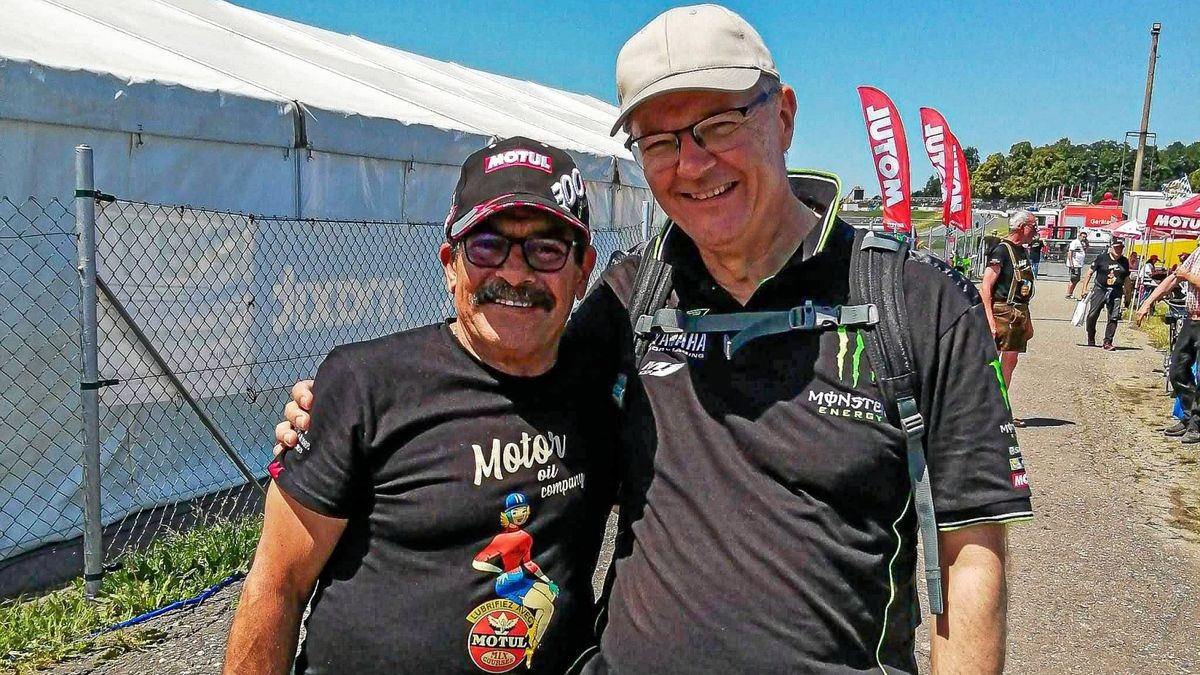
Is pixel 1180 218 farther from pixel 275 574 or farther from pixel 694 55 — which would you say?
pixel 275 574

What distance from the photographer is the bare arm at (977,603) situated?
1419mm

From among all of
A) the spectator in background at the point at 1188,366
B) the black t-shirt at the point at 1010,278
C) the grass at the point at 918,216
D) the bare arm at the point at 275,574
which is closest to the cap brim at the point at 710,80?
the bare arm at the point at 275,574

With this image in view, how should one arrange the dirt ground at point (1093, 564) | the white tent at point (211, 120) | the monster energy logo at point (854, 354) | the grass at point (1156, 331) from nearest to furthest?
the monster energy logo at point (854, 354) → the dirt ground at point (1093, 564) → the white tent at point (211, 120) → the grass at point (1156, 331)

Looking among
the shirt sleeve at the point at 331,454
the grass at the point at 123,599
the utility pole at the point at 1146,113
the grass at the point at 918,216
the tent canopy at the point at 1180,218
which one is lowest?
the grass at the point at 123,599

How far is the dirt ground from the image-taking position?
141 inches

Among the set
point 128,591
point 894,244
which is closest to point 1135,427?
point 894,244

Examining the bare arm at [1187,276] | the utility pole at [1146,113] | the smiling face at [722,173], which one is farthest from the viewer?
the utility pole at [1146,113]

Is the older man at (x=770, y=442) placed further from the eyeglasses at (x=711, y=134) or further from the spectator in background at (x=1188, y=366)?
the spectator in background at (x=1188, y=366)

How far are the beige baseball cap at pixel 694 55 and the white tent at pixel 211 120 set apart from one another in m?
3.95

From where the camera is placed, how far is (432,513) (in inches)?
63.7

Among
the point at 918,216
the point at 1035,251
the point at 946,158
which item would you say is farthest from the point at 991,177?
the point at 946,158

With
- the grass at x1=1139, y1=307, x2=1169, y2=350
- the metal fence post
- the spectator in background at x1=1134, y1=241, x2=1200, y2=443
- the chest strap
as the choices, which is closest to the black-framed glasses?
the chest strap

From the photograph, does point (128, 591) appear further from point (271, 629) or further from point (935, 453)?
point (935, 453)

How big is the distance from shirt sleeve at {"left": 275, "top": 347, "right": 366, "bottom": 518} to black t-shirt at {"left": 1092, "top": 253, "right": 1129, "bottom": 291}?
15.7 m
